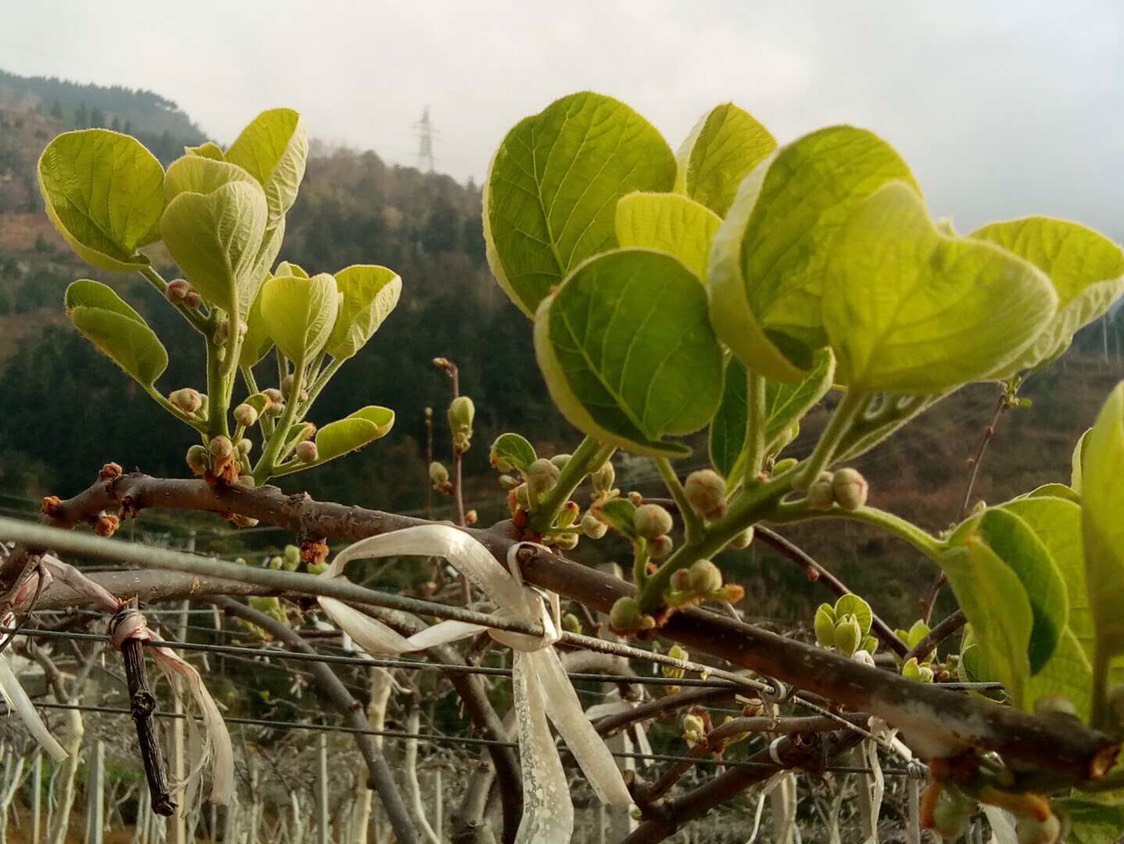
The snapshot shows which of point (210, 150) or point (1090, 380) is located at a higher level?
point (1090, 380)

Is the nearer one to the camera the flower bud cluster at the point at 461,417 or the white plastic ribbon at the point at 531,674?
the white plastic ribbon at the point at 531,674

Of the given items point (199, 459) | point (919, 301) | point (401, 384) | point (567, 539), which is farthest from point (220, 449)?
point (401, 384)

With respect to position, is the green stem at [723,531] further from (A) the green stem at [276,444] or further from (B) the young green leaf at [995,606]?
(A) the green stem at [276,444]

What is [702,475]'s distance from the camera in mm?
165

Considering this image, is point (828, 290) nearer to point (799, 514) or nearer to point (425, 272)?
point (799, 514)

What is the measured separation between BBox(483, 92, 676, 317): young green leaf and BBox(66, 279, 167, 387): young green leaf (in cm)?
18

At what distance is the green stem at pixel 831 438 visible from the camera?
0.16m

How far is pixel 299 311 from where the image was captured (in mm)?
301

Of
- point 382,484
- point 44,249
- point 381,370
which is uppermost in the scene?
point 44,249

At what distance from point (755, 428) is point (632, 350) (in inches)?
1.3

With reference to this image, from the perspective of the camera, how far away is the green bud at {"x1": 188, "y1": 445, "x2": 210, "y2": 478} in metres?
→ 0.29

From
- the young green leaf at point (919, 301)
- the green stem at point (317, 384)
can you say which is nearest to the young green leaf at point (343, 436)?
the green stem at point (317, 384)

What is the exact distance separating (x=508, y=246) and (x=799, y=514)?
98 mm

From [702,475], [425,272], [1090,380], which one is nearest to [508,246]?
[702,475]
